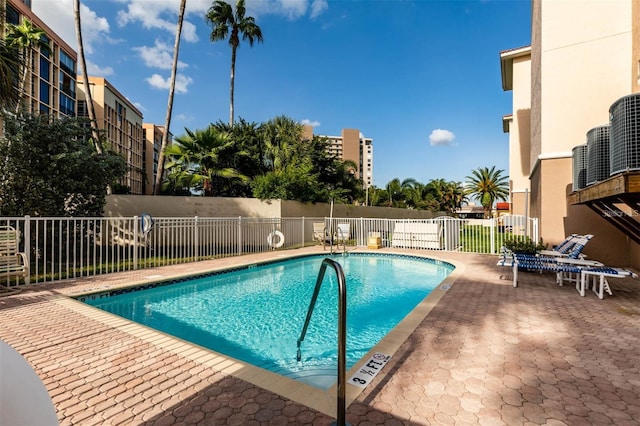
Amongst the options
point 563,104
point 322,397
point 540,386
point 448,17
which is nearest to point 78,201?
point 322,397

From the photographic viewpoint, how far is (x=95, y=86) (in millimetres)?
37500

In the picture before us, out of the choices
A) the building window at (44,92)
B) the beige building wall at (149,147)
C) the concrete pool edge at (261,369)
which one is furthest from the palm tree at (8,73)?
the beige building wall at (149,147)

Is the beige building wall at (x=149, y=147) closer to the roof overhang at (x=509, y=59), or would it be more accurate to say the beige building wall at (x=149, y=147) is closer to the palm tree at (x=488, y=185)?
the palm tree at (x=488, y=185)

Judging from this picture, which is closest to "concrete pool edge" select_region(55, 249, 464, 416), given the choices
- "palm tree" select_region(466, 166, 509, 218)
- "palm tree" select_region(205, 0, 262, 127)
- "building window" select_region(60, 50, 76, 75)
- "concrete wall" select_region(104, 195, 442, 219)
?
"concrete wall" select_region(104, 195, 442, 219)

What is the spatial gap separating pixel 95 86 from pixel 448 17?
41.1 meters

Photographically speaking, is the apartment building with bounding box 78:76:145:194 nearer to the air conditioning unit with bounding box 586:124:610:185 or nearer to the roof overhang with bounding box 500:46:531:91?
the roof overhang with bounding box 500:46:531:91

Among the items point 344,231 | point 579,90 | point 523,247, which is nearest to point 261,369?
point 523,247

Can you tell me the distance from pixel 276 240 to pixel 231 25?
16.6m

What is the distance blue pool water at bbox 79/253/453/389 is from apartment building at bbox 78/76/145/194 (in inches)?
1152

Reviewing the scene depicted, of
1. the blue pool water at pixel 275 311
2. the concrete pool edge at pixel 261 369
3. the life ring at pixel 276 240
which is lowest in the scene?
the blue pool water at pixel 275 311

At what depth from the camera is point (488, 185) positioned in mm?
41438

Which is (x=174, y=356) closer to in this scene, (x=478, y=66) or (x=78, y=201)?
(x=78, y=201)

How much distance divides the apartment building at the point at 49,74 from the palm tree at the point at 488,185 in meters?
49.0

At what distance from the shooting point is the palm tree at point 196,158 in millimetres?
15367
